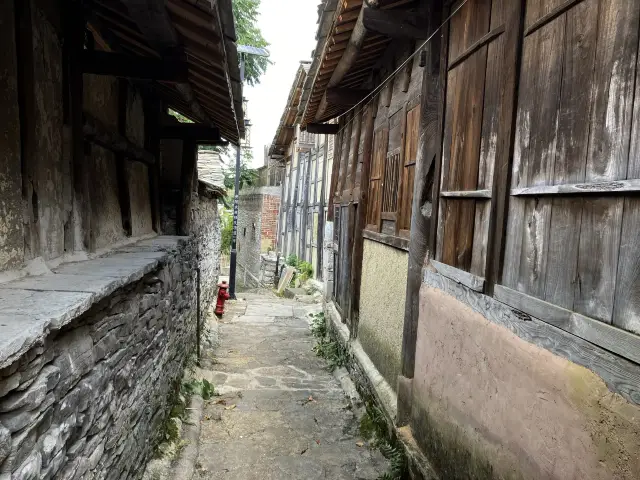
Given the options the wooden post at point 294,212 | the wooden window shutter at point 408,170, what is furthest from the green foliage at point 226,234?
the wooden window shutter at point 408,170

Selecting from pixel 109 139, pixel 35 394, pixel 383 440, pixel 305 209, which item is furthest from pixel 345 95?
pixel 305 209

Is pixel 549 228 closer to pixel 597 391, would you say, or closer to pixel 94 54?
pixel 597 391

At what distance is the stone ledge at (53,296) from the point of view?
151 cm

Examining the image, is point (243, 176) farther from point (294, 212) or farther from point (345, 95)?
point (345, 95)

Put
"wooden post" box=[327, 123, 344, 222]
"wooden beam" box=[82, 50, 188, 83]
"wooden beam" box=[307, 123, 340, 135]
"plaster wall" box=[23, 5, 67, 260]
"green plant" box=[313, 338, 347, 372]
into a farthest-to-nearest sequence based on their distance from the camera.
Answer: "wooden post" box=[327, 123, 344, 222], "wooden beam" box=[307, 123, 340, 135], "green plant" box=[313, 338, 347, 372], "wooden beam" box=[82, 50, 188, 83], "plaster wall" box=[23, 5, 67, 260]

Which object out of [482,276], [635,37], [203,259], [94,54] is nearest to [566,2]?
[635,37]

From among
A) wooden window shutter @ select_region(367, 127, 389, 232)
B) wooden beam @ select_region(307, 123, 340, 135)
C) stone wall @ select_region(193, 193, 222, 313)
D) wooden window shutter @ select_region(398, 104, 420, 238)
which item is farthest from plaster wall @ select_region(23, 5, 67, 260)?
wooden beam @ select_region(307, 123, 340, 135)

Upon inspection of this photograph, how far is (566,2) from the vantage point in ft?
6.84

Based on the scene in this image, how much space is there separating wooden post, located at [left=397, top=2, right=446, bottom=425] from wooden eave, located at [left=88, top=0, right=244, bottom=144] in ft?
5.16

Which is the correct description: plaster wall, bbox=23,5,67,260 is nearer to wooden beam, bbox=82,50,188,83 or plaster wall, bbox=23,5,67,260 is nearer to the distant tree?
wooden beam, bbox=82,50,188,83

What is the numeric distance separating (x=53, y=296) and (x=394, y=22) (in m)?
3.17

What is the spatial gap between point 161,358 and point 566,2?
13.3ft

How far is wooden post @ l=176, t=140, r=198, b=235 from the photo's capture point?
627 cm

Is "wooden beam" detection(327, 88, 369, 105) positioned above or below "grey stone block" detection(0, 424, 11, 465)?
above
